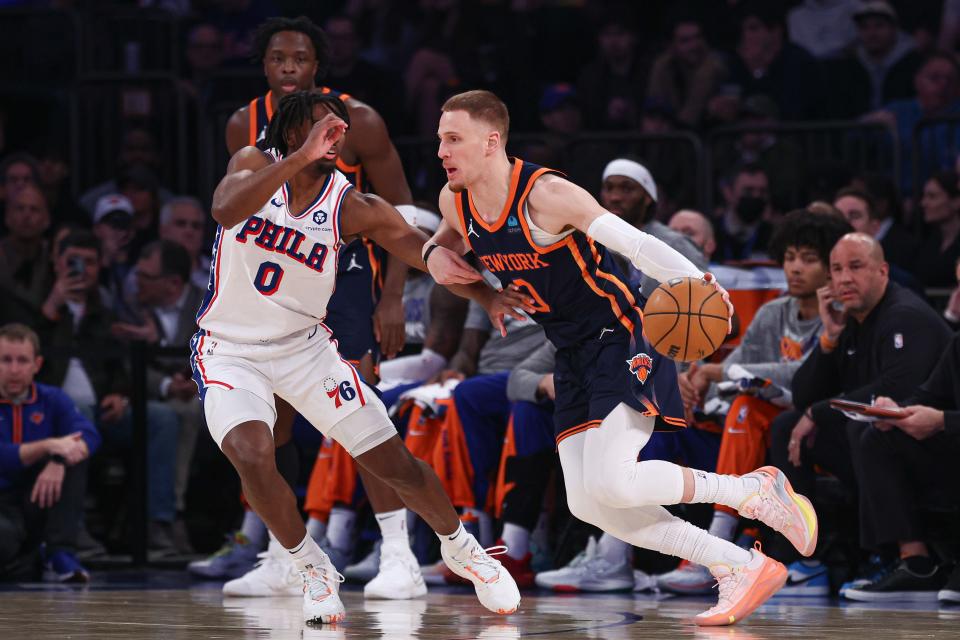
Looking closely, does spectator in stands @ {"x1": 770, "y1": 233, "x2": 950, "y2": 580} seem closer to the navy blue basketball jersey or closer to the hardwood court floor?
the hardwood court floor

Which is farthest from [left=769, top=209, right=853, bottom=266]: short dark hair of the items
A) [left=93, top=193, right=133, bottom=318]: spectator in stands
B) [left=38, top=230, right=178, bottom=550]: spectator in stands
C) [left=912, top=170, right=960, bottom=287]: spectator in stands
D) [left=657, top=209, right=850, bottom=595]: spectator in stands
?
[left=93, top=193, right=133, bottom=318]: spectator in stands

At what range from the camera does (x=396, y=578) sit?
21.7 ft

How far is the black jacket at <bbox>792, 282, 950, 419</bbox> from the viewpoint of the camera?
21.9 ft

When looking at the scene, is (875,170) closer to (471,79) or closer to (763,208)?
(763,208)

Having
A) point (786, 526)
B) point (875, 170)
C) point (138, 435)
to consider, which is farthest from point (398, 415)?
point (875, 170)

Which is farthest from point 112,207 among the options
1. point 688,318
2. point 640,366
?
point 688,318

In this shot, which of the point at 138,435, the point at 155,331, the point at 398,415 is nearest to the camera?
the point at 398,415

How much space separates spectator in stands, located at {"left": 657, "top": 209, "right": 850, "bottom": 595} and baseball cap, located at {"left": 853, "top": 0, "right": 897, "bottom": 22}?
377cm

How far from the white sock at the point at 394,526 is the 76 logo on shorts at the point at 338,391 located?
1.29m

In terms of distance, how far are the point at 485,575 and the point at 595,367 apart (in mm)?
938

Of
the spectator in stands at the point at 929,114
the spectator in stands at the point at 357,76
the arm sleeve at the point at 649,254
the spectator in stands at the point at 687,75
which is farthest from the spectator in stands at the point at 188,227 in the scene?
the arm sleeve at the point at 649,254

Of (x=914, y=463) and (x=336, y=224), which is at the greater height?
(x=336, y=224)

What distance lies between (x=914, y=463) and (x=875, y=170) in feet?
11.6

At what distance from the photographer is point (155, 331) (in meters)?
9.20
